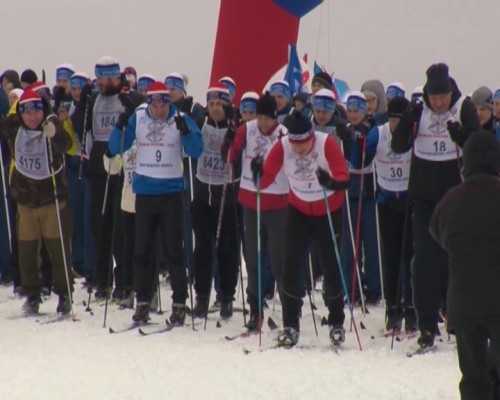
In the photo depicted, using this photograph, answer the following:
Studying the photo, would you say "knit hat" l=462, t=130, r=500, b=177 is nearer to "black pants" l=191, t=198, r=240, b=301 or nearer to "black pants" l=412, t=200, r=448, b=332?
"black pants" l=412, t=200, r=448, b=332

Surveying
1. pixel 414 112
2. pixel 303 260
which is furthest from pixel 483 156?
pixel 303 260

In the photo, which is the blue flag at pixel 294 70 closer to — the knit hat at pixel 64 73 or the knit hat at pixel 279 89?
the knit hat at pixel 279 89

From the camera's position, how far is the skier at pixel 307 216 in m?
6.52

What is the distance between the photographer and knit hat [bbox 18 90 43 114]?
7602 millimetres

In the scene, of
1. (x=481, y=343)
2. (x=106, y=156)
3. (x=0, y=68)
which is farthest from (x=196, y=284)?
(x=0, y=68)

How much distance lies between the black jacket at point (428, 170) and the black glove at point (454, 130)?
0.12 meters

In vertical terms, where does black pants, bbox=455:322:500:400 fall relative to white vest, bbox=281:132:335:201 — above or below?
below

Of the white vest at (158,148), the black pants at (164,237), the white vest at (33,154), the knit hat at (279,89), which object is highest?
the knit hat at (279,89)

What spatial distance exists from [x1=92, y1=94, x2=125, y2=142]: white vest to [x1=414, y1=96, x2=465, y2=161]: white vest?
248 centimetres

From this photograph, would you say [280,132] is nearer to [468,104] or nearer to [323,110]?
[323,110]

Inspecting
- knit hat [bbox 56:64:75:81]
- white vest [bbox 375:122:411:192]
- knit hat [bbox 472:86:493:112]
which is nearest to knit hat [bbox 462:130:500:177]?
white vest [bbox 375:122:411:192]

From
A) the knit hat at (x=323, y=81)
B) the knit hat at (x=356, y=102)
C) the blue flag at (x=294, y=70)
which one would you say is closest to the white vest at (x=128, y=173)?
the knit hat at (x=356, y=102)

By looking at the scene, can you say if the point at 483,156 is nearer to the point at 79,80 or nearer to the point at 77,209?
the point at 79,80

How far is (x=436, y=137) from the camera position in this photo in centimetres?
648
